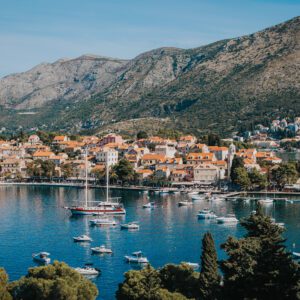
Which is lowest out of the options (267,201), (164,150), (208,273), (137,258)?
(137,258)

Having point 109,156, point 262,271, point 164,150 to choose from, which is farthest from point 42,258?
point 164,150

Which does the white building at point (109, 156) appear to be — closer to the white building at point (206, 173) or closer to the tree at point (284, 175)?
the white building at point (206, 173)

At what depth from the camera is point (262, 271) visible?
19.8m

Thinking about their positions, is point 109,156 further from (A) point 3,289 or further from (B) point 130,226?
(A) point 3,289

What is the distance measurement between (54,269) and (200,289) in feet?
20.3

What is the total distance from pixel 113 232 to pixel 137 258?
1121cm

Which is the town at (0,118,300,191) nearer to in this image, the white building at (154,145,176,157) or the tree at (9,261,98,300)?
the white building at (154,145,176,157)

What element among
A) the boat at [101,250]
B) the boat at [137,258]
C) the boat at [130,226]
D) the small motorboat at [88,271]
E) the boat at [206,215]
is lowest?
the small motorboat at [88,271]

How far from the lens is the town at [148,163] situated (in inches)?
2933

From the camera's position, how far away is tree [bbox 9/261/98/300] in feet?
76.3

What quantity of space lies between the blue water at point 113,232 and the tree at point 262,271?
9.62 metres

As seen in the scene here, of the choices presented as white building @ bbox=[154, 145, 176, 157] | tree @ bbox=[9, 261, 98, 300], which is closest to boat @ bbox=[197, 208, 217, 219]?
tree @ bbox=[9, 261, 98, 300]

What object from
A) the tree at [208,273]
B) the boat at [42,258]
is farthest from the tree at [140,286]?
the boat at [42,258]

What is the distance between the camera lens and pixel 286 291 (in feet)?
61.9
